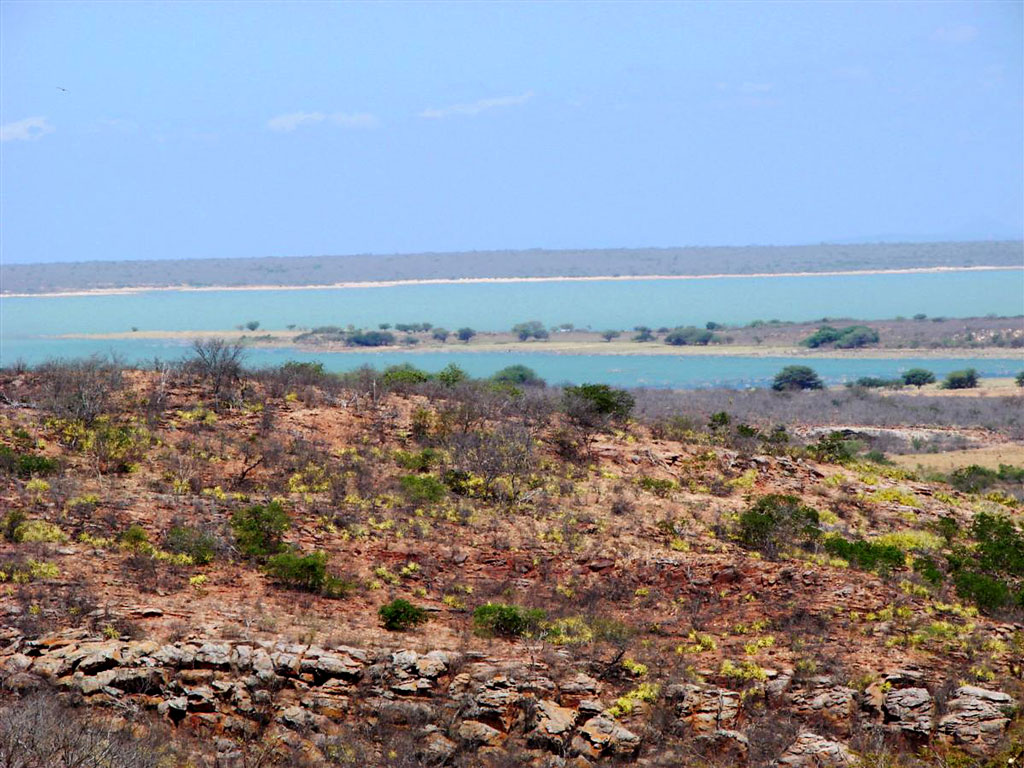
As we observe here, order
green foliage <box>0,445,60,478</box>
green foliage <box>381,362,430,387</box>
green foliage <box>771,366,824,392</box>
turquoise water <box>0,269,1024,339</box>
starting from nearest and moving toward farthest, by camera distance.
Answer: green foliage <box>0,445,60,478</box> < green foliage <box>381,362,430,387</box> < green foliage <box>771,366,824,392</box> < turquoise water <box>0,269,1024,339</box>

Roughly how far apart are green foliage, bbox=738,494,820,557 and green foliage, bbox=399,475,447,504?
16.2ft

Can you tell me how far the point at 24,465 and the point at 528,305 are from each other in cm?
13413

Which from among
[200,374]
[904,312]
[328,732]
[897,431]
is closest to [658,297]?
[904,312]

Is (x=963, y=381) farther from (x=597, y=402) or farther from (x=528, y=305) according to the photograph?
(x=528, y=305)

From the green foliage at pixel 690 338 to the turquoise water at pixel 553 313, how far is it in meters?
9.29

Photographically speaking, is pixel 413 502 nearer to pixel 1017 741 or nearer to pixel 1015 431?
pixel 1017 741

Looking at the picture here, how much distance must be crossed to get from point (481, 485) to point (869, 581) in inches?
256

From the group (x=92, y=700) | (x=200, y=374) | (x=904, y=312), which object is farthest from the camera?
A: (x=904, y=312)

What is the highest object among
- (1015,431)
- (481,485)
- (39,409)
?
(39,409)

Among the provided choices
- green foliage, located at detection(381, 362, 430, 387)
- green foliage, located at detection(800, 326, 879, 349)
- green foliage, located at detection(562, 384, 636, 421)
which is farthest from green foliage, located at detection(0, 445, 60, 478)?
green foliage, located at detection(800, 326, 879, 349)

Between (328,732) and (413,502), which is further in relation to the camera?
(413,502)

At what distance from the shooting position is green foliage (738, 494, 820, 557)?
17.2 metres

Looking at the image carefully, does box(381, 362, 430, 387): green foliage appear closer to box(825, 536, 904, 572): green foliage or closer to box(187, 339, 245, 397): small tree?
box(187, 339, 245, 397): small tree

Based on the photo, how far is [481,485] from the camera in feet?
61.7
